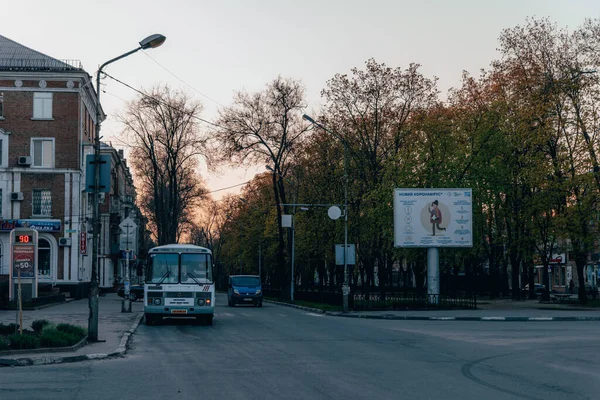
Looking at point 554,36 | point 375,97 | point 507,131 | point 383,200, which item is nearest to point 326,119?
point 375,97

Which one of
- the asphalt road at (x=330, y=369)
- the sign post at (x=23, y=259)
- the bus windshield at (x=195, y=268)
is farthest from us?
the bus windshield at (x=195, y=268)

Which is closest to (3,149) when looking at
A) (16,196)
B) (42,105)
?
(16,196)

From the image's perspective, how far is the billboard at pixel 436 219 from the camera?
40.0m

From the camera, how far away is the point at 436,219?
4012 centimetres

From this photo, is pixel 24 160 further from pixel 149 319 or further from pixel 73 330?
pixel 73 330

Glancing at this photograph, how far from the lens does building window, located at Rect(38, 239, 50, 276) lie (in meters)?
55.0

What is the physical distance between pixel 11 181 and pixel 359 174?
2423 centimetres

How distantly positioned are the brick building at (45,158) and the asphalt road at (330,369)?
34.6 metres

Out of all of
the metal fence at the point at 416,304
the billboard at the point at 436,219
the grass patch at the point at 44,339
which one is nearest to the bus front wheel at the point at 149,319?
the grass patch at the point at 44,339

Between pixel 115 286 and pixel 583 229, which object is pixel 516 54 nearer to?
pixel 583 229

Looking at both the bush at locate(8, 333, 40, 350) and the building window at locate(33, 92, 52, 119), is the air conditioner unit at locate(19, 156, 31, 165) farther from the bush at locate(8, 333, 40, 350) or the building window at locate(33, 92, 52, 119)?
the bush at locate(8, 333, 40, 350)

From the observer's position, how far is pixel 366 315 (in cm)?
3356

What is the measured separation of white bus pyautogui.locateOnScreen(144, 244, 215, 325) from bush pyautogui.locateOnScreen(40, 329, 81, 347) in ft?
28.0

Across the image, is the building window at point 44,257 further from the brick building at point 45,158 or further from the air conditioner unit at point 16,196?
the air conditioner unit at point 16,196
